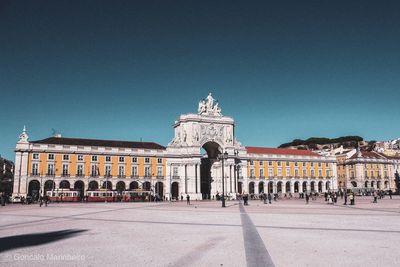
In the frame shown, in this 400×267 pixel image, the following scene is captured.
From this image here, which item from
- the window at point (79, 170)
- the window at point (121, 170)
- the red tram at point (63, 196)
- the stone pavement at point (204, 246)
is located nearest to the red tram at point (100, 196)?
the red tram at point (63, 196)

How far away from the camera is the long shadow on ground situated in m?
12.6

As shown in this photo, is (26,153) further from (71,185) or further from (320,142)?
(320,142)

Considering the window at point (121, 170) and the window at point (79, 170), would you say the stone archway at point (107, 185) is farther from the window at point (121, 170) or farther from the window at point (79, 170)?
the window at point (79, 170)

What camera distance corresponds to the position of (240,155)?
3381 inches

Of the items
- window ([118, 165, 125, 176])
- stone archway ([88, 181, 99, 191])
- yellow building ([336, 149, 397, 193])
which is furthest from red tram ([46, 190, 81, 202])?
yellow building ([336, 149, 397, 193])

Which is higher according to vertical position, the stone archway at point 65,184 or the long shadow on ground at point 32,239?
the stone archway at point 65,184

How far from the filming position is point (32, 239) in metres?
14.0

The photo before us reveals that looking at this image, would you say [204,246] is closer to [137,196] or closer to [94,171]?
[137,196]

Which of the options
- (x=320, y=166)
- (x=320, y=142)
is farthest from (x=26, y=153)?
(x=320, y=142)

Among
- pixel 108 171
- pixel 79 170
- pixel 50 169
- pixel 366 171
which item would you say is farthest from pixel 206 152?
pixel 366 171

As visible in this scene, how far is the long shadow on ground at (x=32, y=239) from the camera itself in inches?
496

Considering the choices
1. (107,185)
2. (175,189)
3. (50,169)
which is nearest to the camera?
(50,169)

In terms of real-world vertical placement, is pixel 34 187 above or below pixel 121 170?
below

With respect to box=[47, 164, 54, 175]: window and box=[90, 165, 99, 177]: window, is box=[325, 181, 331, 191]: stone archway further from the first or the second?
box=[47, 164, 54, 175]: window
